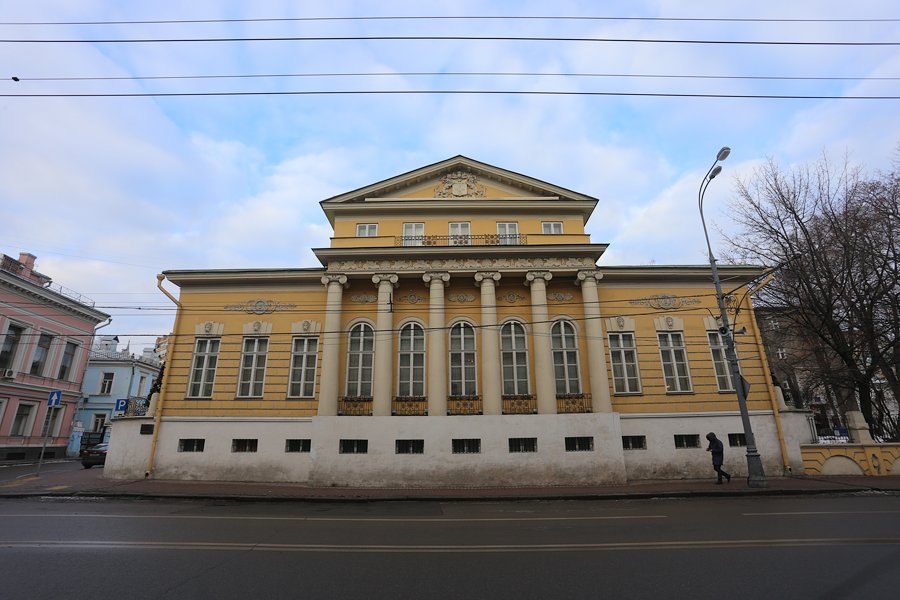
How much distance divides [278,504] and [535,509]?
305 inches

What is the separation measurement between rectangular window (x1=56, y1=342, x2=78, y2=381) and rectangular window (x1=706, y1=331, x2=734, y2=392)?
43.2 meters

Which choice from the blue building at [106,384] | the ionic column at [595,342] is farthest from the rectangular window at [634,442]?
the blue building at [106,384]

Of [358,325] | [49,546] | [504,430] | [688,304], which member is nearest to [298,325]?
[358,325]

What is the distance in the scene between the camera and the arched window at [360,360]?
17656mm

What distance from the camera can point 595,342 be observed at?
56.1ft

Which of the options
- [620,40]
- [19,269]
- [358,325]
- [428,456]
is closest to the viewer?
[620,40]

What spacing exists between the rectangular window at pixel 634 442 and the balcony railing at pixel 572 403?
194 cm

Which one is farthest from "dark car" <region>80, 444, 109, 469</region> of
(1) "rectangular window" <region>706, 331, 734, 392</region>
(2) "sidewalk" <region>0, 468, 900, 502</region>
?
(1) "rectangular window" <region>706, 331, 734, 392</region>

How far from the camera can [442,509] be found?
38.3 feet

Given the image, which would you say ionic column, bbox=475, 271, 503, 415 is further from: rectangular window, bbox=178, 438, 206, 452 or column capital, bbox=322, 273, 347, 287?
rectangular window, bbox=178, 438, 206, 452

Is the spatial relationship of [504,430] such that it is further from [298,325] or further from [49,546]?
[49,546]

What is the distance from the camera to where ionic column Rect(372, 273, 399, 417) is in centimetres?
1661

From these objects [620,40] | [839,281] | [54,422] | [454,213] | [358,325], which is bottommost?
[54,422]

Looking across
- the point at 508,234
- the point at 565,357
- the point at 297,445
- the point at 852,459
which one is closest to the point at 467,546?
the point at 565,357
